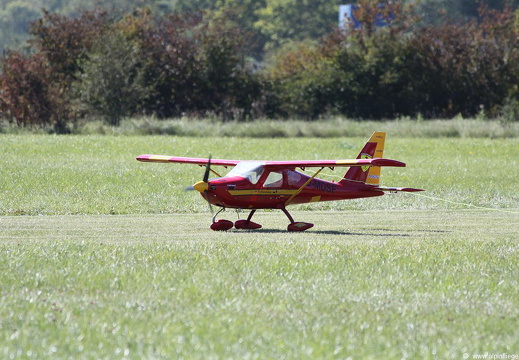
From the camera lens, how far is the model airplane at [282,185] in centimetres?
1648

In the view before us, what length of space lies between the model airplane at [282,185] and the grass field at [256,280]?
2.02 ft

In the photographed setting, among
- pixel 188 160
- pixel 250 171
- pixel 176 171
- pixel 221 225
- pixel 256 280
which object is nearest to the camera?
pixel 256 280

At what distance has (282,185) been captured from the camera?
17328 mm

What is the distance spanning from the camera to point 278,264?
488 inches

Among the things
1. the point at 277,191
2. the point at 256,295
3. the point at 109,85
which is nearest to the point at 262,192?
the point at 277,191

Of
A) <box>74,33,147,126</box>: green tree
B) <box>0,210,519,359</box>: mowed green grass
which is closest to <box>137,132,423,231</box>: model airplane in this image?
<box>0,210,519,359</box>: mowed green grass

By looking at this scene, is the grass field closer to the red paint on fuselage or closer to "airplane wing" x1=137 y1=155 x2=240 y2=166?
the red paint on fuselage

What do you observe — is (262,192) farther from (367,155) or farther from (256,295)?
(256,295)

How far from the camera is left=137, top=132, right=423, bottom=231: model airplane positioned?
16484 mm

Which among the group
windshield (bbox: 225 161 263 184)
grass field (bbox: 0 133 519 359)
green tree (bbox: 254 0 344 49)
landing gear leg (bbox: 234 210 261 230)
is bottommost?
landing gear leg (bbox: 234 210 261 230)

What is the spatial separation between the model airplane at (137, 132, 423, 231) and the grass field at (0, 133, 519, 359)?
0.62m

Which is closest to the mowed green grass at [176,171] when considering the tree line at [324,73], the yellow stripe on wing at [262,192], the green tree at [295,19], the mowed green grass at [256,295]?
the yellow stripe on wing at [262,192]

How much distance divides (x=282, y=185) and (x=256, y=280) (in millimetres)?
6087

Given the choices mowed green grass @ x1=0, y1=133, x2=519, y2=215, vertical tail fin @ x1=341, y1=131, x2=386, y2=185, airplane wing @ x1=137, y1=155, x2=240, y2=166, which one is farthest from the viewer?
mowed green grass @ x1=0, y1=133, x2=519, y2=215
